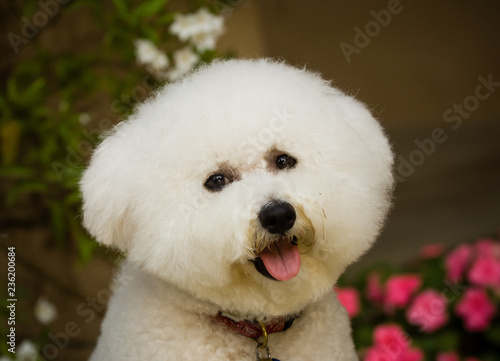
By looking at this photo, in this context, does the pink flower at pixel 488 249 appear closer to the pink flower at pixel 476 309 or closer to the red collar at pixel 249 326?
Result: the pink flower at pixel 476 309

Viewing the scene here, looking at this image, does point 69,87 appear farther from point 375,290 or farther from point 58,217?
point 375,290

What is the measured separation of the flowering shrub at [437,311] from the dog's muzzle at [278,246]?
1021 millimetres

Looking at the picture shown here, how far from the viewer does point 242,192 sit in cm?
113

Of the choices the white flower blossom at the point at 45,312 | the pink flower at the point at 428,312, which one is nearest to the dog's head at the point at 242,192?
the pink flower at the point at 428,312

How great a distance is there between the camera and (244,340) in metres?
1.28

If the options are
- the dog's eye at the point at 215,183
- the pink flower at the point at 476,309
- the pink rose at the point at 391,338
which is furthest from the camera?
the pink rose at the point at 391,338

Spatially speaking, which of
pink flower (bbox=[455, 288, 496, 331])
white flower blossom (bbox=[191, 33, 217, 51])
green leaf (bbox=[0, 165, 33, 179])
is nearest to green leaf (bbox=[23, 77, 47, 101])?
green leaf (bbox=[0, 165, 33, 179])

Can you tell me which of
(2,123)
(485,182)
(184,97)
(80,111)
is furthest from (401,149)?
(184,97)

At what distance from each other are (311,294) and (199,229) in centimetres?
28

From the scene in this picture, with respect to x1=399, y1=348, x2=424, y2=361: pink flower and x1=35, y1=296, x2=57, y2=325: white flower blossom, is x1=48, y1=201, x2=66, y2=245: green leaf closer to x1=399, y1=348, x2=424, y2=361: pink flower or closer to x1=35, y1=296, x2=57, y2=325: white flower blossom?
x1=35, y1=296, x2=57, y2=325: white flower blossom

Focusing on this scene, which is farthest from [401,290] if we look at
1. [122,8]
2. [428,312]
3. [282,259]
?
[122,8]

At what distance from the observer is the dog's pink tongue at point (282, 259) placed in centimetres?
112

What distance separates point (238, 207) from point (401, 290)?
134 cm

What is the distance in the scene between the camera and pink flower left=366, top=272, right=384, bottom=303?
95.0 inches
